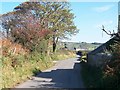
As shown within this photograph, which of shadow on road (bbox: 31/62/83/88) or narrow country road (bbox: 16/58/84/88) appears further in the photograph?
shadow on road (bbox: 31/62/83/88)

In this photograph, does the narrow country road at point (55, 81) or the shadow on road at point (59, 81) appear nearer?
the narrow country road at point (55, 81)

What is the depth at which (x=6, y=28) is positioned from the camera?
44094 millimetres

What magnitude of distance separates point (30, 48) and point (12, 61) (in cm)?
1301

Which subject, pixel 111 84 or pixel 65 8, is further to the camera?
pixel 65 8

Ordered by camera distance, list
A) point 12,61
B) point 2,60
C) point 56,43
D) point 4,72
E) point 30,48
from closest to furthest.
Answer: point 4,72 → point 2,60 → point 12,61 → point 30,48 → point 56,43

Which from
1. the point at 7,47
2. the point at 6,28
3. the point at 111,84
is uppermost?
the point at 6,28

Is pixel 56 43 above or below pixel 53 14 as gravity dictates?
below

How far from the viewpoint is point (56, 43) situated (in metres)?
58.9

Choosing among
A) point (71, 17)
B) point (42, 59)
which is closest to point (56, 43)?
point (71, 17)

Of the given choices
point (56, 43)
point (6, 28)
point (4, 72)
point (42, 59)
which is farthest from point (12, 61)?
point (56, 43)

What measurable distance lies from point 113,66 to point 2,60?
9.58 meters

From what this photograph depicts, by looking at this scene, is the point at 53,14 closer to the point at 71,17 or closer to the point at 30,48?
the point at 71,17

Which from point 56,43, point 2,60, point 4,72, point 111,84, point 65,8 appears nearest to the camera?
point 111,84

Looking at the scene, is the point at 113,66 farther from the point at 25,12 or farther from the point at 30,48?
the point at 25,12
